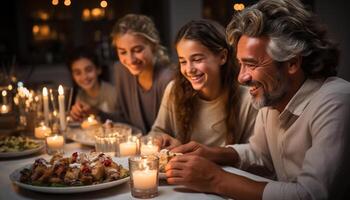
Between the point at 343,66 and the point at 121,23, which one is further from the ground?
the point at 121,23

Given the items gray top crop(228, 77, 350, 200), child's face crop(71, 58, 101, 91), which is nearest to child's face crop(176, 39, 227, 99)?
gray top crop(228, 77, 350, 200)

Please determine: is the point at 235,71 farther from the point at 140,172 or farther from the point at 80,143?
the point at 140,172

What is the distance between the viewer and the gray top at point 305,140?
141cm

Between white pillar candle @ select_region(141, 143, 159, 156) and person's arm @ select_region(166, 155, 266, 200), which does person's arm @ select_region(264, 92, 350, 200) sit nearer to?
person's arm @ select_region(166, 155, 266, 200)

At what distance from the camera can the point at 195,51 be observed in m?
2.25

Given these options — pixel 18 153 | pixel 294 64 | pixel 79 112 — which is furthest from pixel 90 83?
pixel 294 64

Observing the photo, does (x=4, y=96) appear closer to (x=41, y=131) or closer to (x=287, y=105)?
(x=41, y=131)

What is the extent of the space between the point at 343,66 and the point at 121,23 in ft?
6.18

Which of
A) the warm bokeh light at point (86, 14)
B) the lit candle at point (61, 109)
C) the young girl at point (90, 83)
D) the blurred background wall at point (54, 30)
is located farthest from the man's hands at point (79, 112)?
the warm bokeh light at point (86, 14)

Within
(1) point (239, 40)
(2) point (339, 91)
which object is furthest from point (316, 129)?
(1) point (239, 40)

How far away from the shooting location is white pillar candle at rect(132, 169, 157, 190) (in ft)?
4.75

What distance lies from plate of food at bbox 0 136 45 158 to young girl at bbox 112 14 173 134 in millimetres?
923

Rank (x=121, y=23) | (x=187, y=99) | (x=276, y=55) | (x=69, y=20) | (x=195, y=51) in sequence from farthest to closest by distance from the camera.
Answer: (x=69, y=20) < (x=121, y=23) < (x=187, y=99) < (x=195, y=51) < (x=276, y=55)

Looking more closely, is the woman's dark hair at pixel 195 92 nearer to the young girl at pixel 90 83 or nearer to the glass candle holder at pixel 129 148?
the glass candle holder at pixel 129 148
